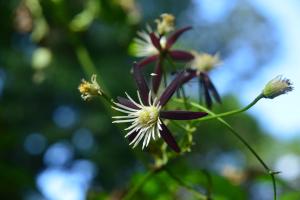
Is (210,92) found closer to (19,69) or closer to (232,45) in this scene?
(19,69)

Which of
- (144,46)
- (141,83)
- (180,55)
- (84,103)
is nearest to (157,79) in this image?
(141,83)

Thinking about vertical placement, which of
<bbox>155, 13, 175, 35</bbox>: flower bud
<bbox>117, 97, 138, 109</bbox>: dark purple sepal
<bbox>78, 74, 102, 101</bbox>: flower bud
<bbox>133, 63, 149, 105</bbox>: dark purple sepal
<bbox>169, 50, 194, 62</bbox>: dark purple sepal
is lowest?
<bbox>117, 97, 138, 109</bbox>: dark purple sepal

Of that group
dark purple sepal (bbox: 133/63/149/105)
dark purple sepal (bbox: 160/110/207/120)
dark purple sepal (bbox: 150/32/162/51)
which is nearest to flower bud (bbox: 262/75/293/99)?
dark purple sepal (bbox: 160/110/207/120)

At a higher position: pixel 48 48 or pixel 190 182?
pixel 48 48

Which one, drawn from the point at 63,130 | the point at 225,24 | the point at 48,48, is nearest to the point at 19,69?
the point at 63,130

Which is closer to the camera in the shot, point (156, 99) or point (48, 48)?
point (156, 99)

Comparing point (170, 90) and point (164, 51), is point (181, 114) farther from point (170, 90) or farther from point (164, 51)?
point (164, 51)

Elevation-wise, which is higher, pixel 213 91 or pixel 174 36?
pixel 174 36

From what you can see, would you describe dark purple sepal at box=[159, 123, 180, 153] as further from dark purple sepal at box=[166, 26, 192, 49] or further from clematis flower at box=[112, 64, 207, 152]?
dark purple sepal at box=[166, 26, 192, 49]
